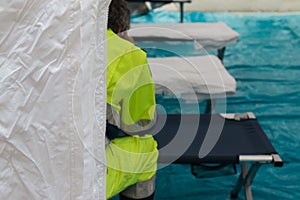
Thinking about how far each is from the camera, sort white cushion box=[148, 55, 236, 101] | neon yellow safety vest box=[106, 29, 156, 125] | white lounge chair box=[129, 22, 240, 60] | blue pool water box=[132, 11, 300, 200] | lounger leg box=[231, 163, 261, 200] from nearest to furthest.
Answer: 1. neon yellow safety vest box=[106, 29, 156, 125]
2. lounger leg box=[231, 163, 261, 200]
3. blue pool water box=[132, 11, 300, 200]
4. white cushion box=[148, 55, 236, 101]
5. white lounge chair box=[129, 22, 240, 60]

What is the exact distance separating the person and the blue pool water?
60 cm

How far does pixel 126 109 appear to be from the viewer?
51.6 inches

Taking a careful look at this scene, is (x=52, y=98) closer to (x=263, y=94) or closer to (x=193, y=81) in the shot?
(x=193, y=81)

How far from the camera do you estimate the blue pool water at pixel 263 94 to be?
202 cm

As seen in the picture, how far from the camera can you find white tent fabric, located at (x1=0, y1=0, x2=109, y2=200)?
3.07 ft

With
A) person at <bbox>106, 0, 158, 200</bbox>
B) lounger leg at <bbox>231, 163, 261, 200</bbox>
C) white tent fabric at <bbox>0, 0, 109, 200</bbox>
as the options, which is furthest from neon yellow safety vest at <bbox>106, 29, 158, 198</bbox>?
lounger leg at <bbox>231, 163, 261, 200</bbox>

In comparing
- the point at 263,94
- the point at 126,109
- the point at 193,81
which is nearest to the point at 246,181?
the point at 193,81

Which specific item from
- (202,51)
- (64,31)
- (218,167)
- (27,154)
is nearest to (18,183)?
(27,154)

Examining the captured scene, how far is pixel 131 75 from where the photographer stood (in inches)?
49.5

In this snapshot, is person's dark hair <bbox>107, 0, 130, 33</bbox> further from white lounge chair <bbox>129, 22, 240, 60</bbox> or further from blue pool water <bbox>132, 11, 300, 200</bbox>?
white lounge chair <bbox>129, 22, 240, 60</bbox>

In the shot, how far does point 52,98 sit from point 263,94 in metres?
2.24

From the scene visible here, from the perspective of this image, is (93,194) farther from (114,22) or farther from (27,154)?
(114,22)

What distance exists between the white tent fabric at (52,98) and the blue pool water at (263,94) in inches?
39.1

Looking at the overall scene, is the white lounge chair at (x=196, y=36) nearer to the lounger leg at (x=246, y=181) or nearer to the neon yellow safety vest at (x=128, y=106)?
the lounger leg at (x=246, y=181)
